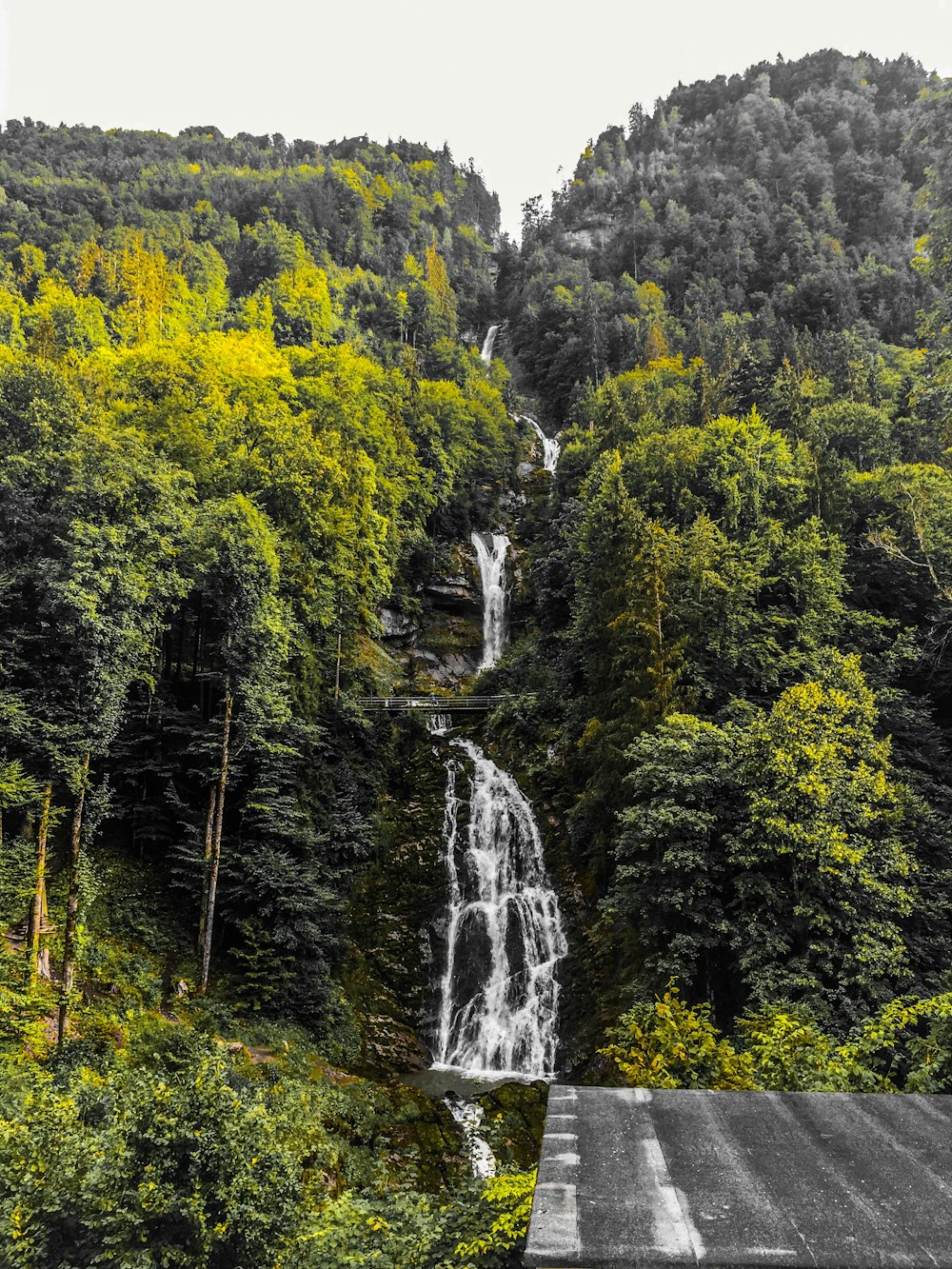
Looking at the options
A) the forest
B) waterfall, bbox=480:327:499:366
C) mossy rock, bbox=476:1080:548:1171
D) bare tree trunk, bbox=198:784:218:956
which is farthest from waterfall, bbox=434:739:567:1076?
waterfall, bbox=480:327:499:366

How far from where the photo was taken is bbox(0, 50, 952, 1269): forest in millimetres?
8406

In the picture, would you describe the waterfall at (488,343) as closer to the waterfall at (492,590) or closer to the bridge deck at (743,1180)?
the waterfall at (492,590)

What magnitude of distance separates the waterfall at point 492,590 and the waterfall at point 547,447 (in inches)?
424

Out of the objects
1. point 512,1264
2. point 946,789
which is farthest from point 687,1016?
point 946,789

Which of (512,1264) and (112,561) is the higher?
(112,561)

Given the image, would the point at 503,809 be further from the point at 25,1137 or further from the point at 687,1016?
the point at 25,1137

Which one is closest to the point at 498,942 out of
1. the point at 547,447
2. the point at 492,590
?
the point at 492,590

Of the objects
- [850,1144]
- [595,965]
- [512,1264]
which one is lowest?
[595,965]

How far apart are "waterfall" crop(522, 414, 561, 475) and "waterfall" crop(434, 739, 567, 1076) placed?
105ft

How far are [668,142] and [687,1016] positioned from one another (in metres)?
117

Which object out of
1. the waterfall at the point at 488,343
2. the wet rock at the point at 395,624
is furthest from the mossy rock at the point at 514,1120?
the waterfall at the point at 488,343

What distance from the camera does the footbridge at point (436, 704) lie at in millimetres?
28984

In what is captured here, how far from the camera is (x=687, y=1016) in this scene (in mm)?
10773

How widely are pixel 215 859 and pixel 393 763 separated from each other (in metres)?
10.2
